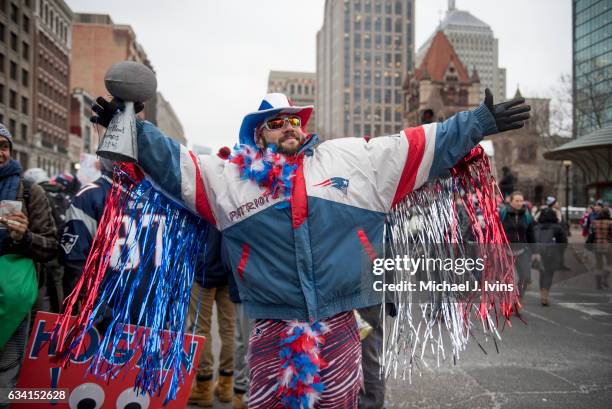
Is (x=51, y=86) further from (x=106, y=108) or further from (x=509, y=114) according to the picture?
(x=509, y=114)

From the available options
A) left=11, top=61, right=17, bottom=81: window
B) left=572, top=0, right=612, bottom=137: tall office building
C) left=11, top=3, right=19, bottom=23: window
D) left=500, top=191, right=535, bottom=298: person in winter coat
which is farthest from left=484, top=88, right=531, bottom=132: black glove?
left=11, top=3, right=19, bottom=23: window

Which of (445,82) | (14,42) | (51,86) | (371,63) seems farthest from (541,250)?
(371,63)

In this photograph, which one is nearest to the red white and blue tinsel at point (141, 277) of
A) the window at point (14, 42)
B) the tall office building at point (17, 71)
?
the tall office building at point (17, 71)

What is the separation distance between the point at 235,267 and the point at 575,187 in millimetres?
59876

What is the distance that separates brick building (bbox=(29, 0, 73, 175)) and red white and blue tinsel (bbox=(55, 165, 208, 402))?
44.5 m

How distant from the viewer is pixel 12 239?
3.15m

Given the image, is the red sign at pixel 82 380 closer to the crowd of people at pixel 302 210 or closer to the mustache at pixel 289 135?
the crowd of people at pixel 302 210

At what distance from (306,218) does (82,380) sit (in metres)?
1.87

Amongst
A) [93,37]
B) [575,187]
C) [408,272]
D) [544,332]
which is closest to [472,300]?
[408,272]

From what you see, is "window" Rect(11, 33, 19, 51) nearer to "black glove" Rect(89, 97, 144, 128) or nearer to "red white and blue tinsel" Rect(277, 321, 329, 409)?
"black glove" Rect(89, 97, 144, 128)

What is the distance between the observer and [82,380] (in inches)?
119

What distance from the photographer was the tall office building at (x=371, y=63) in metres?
115

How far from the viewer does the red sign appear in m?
3.00

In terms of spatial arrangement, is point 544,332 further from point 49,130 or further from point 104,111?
point 49,130
